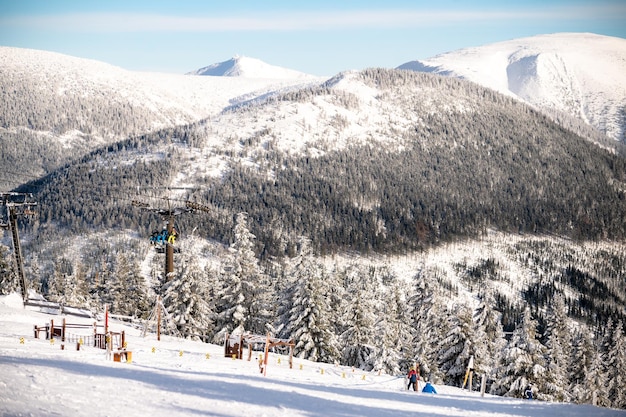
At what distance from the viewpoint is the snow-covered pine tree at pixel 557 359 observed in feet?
143

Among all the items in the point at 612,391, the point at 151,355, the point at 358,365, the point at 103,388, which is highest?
the point at 103,388

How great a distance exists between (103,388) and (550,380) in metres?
36.8

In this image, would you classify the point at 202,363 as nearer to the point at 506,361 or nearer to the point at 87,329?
the point at 87,329

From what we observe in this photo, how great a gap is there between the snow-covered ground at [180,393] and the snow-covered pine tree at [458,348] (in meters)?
21.8

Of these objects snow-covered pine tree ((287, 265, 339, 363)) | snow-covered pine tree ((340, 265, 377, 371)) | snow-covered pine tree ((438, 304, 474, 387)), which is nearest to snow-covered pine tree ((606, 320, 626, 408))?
snow-covered pine tree ((438, 304, 474, 387))

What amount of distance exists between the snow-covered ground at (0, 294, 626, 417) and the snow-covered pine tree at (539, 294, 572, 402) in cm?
2148

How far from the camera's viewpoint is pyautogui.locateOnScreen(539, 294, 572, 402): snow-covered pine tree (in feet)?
143

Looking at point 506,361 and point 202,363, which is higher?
point 202,363

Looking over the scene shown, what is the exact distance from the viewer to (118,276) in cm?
7194

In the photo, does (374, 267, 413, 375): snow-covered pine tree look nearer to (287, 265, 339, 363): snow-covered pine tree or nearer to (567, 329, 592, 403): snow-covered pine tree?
(287, 265, 339, 363): snow-covered pine tree

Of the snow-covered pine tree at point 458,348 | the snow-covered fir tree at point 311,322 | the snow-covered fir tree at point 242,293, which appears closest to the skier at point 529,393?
the snow-covered pine tree at point 458,348

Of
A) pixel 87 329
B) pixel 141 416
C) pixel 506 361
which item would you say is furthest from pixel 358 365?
pixel 141 416

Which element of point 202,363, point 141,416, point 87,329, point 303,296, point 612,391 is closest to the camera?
point 141,416

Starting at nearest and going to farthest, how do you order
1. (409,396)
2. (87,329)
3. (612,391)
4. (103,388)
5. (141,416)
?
(141,416) < (103,388) < (409,396) < (87,329) < (612,391)
